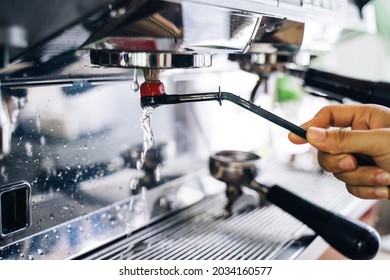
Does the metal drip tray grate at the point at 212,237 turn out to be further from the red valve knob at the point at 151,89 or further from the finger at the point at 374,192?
the red valve knob at the point at 151,89

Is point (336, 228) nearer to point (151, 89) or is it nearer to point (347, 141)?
point (347, 141)

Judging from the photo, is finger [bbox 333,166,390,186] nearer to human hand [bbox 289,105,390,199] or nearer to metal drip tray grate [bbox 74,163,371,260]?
human hand [bbox 289,105,390,199]

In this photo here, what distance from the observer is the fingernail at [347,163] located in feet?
2.10

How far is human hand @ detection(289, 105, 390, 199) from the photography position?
2.02 feet

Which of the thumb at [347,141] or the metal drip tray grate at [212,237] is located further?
the metal drip tray grate at [212,237]

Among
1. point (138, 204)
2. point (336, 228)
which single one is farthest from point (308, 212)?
point (138, 204)

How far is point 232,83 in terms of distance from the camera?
1.21 meters

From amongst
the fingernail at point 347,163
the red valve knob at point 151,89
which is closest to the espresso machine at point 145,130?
the red valve knob at point 151,89

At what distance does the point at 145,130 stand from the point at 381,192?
0.40 m

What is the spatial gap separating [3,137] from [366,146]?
51 centimetres

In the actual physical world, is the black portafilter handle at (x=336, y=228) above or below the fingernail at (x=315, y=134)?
below

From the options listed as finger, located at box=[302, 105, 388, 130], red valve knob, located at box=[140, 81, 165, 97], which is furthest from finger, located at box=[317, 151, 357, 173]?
red valve knob, located at box=[140, 81, 165, 97]

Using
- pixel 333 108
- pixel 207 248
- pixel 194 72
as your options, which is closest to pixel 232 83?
pixel 194 72
